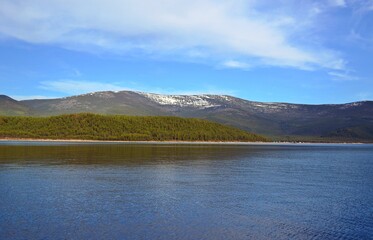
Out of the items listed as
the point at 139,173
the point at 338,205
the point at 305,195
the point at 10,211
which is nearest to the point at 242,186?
the point at 305,195

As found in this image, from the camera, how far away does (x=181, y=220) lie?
29969mm

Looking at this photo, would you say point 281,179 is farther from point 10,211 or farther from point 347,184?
point 10,211

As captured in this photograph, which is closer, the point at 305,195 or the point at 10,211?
the point at 10,211

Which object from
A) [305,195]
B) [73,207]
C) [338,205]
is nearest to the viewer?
[73,207]

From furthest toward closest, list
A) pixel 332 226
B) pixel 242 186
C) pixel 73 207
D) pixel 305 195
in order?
pixel 242 186
pixel 305 195
pixel 73 207
pixel 332 226

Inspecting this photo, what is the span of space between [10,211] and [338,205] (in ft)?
92.6

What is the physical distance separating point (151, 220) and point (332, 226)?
1316cm

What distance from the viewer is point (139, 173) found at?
2311 inches

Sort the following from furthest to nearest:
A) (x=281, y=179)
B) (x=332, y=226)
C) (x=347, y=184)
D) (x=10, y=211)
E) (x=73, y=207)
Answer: (x=281, y=179)
(x=347, y=184)
(x=73, y=207)
(x=10, y=211)
(x=332, y=226)

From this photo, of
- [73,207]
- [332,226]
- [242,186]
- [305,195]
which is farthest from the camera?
[242,186]

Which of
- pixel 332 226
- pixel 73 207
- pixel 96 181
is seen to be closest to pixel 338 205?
pixel 332 226

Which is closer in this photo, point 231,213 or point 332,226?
point 332,226

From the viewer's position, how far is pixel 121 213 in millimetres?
31609

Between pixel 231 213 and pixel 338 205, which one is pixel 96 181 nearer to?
pixel 231 213
